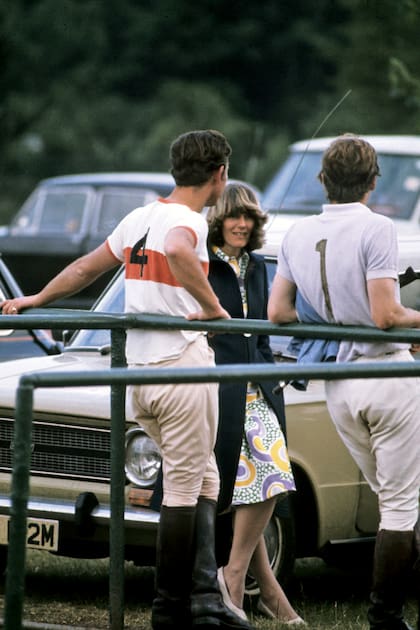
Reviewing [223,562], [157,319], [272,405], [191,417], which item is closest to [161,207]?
[157,319]

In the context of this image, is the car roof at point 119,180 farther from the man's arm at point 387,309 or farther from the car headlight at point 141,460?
the man's arm at point 387,309

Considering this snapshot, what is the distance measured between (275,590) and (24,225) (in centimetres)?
1176

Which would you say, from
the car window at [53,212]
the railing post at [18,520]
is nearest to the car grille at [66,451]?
the railing post at [18,520]

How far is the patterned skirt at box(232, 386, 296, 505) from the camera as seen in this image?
5520 mm

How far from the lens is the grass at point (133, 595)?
578 cm

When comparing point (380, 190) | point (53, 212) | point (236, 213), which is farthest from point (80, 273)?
point (53, 212)

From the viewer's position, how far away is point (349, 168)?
477 centimetres

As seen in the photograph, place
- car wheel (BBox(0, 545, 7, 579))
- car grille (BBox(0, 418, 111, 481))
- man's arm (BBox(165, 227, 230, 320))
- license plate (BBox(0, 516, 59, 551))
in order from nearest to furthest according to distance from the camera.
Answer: man's arm (BBox(165, 227, 230, 320)), license plate (BBox(0, 516, 59, 551)), car grille (BBox(0, 418, 111, 481)), car wheel (BBox(0, 545, 7, 579))

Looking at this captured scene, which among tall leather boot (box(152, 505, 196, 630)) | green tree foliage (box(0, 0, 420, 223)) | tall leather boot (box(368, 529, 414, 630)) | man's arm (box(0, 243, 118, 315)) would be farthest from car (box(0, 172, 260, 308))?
green tree foliage (box(0, 0, 420, 223))

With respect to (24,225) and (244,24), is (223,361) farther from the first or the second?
(244,24)

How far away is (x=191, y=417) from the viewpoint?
4.77 m

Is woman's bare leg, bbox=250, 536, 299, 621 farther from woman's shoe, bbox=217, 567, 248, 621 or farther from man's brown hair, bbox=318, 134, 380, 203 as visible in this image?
man's brown hair, bbox=318, 134, 380, 203

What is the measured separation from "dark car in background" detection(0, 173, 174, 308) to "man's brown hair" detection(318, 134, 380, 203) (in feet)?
35.3

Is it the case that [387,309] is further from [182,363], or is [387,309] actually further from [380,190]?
[380,190]
